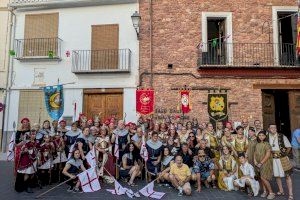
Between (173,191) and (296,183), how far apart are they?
3.71 metres

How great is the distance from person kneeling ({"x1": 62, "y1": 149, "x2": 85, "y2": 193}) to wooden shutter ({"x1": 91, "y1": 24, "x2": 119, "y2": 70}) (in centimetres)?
685

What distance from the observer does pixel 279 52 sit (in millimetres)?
13805

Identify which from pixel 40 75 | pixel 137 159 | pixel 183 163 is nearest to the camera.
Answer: pixel 183 163

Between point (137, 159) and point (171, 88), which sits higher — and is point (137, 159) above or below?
below

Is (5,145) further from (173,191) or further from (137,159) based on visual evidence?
(173,191)

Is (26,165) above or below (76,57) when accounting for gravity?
below

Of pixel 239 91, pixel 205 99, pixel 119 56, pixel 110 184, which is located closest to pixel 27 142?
pixel 110 184

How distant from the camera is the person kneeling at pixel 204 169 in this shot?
7867 millimetres

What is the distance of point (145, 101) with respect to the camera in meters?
12.6

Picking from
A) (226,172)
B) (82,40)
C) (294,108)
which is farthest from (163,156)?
(82,40)

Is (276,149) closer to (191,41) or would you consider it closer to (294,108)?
(294,108)

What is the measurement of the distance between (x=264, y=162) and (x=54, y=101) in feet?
32.5

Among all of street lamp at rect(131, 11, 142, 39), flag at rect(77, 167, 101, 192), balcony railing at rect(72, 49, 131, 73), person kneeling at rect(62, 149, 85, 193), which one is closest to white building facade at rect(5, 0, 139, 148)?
balcony railing at rect(72, 49, 131, 73)

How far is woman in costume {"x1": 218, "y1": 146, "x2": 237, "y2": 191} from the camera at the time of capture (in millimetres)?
7711
